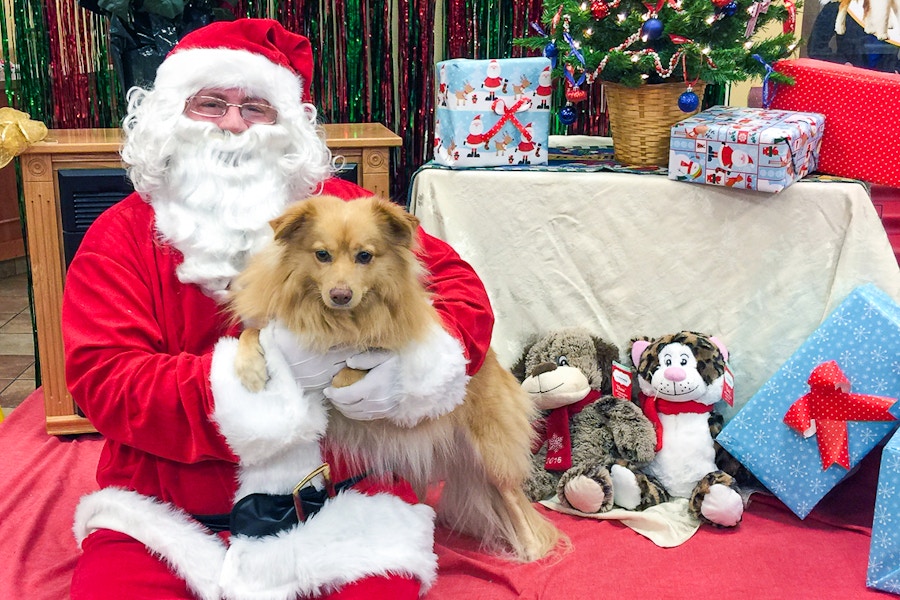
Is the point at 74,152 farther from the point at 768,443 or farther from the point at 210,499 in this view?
the point at 768,443

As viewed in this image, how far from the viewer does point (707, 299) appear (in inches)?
100

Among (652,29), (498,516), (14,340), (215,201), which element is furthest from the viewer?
(14,340)

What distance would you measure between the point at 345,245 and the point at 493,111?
1.14m

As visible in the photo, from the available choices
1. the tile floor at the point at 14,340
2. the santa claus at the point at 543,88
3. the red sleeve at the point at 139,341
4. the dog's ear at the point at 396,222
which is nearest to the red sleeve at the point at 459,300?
the dog's ear at the point at 396,222

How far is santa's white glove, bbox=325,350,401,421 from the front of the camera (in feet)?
5.62

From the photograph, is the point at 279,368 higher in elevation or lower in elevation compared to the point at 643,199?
lower

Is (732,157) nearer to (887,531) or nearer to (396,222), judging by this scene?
(887,531)

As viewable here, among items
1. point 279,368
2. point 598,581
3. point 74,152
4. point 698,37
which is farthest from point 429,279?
point 74,152

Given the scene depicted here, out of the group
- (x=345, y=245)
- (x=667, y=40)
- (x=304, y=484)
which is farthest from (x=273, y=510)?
(x=667, y=40)

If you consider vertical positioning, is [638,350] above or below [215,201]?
below

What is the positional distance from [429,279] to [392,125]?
4.89ft

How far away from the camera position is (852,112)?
2498 millimetres

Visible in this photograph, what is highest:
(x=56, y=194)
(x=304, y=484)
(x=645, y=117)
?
(x=645, y=117)

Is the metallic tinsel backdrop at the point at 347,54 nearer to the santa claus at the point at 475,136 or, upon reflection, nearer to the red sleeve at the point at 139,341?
the santa claus at the point at 475,136
